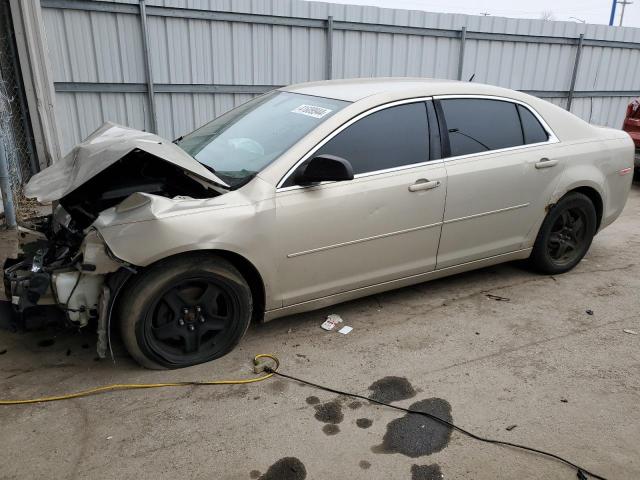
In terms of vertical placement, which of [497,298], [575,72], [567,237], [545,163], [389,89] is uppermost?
[389,89]

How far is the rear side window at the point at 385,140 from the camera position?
3539 mm

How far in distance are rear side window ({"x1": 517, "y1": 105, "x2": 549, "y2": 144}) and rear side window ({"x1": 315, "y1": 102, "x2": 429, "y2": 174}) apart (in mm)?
977

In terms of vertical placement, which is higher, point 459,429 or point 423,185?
point 423,185

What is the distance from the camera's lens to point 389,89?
3.82 metres

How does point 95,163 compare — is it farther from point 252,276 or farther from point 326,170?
point 326,170

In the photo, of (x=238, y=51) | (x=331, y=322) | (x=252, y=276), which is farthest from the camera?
(x=238, y=51)

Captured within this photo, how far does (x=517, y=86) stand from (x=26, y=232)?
30.6ft

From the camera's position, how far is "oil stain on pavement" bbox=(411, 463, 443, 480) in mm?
2479

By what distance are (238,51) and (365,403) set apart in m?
6.19

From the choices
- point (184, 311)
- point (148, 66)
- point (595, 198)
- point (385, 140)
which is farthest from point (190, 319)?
point (148, 66)

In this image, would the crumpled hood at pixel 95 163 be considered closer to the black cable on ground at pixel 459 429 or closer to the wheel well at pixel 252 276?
the wheel well at pixel 252 276

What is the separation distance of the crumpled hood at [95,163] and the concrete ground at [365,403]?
1066 mm

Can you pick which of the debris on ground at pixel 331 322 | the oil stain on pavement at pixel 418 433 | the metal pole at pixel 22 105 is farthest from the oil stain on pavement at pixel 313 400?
the metal pole at pixel 22 105

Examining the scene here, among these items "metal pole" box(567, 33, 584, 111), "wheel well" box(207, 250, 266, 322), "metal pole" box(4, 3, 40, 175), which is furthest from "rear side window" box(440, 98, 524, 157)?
"metal pole" box(567, 33, 584, 111)
